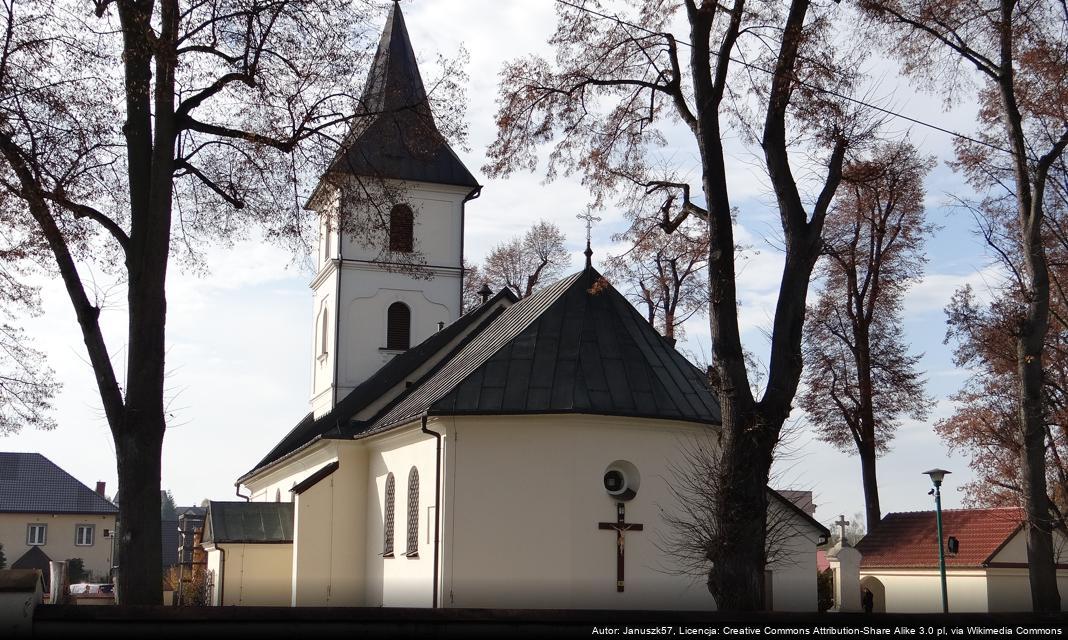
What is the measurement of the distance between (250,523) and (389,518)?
5834 mm

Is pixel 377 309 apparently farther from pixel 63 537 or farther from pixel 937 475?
pixel 63 537

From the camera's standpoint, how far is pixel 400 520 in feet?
74.1

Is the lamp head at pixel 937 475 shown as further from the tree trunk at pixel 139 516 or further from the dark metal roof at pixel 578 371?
the tree trunk at pixel 139 516

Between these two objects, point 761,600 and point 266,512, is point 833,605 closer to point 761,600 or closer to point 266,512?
point 266,512

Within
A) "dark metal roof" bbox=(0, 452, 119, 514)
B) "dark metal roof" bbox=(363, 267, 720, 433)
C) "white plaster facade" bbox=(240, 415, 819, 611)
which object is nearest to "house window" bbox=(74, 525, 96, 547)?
"dark metal roof" bbox=(0, 452, 119, 514)

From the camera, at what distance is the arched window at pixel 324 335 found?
1261 inches

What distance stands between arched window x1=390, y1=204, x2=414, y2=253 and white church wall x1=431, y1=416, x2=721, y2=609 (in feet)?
14.1

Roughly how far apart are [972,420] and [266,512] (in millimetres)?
17188

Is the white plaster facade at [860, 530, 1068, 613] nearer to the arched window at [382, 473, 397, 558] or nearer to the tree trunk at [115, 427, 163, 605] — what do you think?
the arched window at [382, 473, 397, 558]

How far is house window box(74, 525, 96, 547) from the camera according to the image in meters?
60.9

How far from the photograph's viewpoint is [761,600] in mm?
10984

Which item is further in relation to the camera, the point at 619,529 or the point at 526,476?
the point at 526,476

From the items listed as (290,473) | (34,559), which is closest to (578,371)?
(290,473)

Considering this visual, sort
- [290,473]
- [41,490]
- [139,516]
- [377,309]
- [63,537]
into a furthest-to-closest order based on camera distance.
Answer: [41,490], [63,537], [290,473], [377,309], [139,516]
